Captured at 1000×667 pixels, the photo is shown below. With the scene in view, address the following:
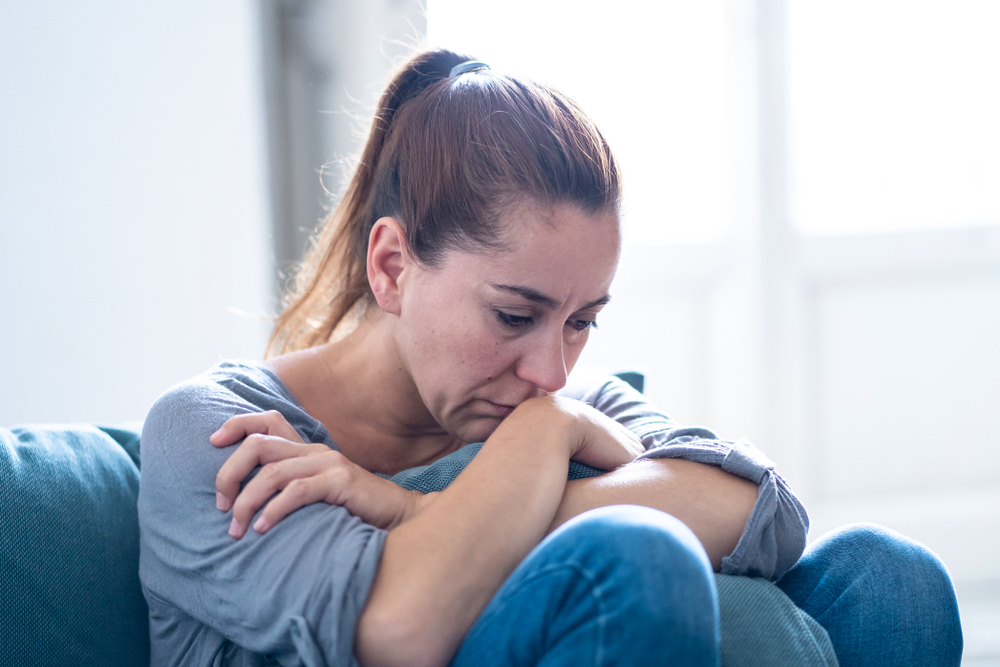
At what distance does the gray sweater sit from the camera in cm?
74

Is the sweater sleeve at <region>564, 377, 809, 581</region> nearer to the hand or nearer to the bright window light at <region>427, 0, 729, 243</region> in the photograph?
the hand

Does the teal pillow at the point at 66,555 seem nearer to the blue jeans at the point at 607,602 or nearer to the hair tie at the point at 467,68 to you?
the blue jeans at the point at 607,602

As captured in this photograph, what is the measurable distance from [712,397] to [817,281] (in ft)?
1.80

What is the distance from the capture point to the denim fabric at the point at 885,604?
904mm

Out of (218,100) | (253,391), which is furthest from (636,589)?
(218,100)

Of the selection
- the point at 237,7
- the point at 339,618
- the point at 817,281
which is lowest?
the point at 339,618

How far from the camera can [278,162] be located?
7.71 feet

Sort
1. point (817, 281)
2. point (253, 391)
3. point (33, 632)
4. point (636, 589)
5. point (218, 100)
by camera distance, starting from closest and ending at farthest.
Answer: point (636, 589)
point (33, 632)
point (253, 391)
point (218, 100)
point (817, 281)

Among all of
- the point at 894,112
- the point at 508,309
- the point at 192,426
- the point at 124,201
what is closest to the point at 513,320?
the point at 508,309

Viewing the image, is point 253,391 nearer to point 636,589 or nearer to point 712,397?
point 636,589

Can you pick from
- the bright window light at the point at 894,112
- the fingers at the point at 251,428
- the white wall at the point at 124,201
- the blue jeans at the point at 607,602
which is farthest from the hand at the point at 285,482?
the bright window light at the point at 894,112

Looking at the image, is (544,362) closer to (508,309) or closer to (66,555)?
(508,309)

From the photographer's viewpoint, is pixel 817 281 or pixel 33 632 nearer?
pixel 33 632

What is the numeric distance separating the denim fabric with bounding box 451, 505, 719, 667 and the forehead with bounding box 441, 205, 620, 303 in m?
0.36
